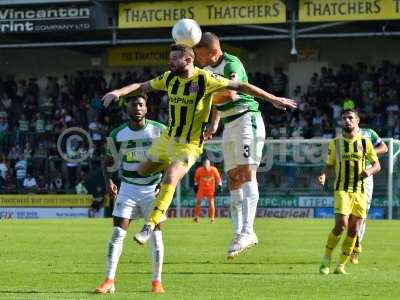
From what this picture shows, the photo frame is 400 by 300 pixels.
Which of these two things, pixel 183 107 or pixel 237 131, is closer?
pixel 183 107

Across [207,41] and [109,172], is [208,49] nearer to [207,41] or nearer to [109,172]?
[207,41]

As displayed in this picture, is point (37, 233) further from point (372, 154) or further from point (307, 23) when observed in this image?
point (307, 23)

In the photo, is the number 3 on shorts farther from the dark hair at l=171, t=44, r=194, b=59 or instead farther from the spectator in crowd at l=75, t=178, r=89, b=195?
the spectator in crowd at l=75, t=178, r=89, b=195

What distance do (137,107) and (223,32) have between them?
31.0m

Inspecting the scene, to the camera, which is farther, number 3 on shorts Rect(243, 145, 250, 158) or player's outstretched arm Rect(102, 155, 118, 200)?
number 3 on shorts Rect(243, 145, 250, 158)

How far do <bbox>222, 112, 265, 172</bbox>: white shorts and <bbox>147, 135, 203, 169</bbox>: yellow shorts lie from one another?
1372 millimetres

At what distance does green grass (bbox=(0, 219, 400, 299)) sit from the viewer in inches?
480

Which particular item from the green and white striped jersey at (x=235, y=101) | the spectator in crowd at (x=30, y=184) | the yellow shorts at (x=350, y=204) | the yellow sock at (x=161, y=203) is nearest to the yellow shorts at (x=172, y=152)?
the yellow sock at (x=161, y=203)

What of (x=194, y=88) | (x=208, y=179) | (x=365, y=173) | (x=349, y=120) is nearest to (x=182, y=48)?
(x=194, y=88)

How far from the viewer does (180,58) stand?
38.3 feet

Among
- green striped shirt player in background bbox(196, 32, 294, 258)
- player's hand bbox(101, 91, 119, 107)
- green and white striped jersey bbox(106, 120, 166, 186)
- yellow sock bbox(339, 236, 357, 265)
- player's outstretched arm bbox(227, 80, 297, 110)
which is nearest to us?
player's hand bbox(101, 91, 119, 107)

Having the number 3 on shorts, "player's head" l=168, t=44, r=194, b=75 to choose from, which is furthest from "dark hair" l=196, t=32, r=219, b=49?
"player's head" l=168, t=44, r=194, b=75

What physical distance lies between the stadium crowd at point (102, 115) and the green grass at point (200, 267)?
1320 centimetres

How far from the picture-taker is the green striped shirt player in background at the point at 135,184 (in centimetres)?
1227
